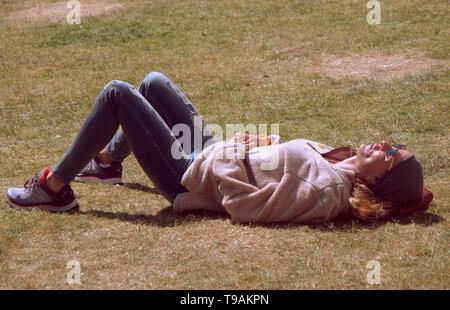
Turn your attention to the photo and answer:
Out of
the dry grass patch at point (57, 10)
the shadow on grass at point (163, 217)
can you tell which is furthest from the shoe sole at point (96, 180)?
the dry grass patch at point (57, 10)

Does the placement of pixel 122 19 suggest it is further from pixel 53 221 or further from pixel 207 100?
pixel 53 221

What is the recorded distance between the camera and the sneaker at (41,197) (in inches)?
179

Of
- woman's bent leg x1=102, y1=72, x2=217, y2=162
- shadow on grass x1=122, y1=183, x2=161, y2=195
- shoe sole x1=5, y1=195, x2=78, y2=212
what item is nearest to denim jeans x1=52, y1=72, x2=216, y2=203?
shoe sole x1=5, y1=195, x2=78, y2=212

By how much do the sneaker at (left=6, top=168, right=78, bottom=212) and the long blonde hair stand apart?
2.25 metres

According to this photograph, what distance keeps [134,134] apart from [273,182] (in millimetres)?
1126

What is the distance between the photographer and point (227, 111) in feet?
23.9

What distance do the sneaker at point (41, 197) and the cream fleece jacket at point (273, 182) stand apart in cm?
104

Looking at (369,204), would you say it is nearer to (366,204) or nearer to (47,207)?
(366,204)

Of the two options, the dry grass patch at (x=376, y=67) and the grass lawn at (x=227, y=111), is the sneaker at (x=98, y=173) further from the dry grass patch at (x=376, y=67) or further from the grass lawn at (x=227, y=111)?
the dry grass patch at (x=376, y=67)

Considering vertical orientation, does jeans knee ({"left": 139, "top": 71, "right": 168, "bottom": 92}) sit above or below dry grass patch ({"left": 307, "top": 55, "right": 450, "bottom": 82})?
above

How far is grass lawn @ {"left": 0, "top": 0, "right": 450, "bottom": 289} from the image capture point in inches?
148

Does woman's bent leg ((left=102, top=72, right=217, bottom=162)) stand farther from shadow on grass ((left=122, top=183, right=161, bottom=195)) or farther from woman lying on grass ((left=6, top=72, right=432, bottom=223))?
shadow on grass ((left=122, top=183, right=161, bottom=195))

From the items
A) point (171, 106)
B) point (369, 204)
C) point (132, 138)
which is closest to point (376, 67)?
point (171, 106)
